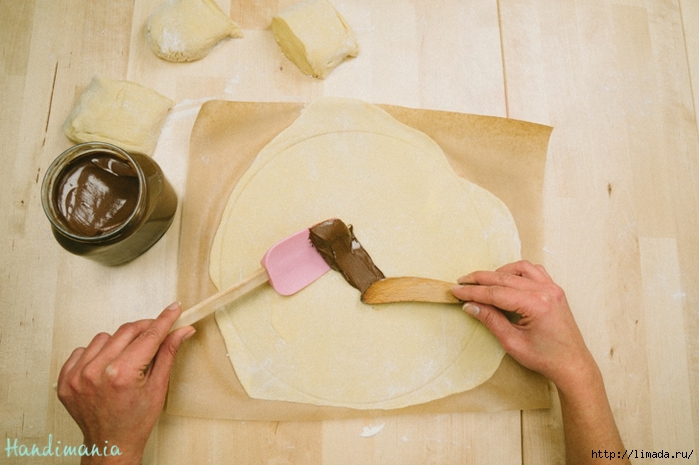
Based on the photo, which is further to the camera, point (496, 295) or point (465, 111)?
point (465, 111)

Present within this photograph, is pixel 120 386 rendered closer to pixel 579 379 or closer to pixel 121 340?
pixel 121 340

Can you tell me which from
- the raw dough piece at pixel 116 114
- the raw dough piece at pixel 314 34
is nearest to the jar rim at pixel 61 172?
the raw dough piece at pixel 116 114

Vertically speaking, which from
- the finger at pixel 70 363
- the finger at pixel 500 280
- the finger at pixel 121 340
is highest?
the finger at pixel 500 280

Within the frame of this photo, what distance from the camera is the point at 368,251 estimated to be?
0.95 meters

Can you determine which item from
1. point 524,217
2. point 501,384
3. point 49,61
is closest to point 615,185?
point 524,217

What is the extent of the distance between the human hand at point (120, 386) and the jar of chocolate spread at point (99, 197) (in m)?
0.17

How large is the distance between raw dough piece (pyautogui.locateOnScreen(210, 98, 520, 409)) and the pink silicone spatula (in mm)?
36

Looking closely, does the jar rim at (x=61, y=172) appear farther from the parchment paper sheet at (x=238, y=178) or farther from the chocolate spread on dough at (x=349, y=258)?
the chocolate spread on dough at (x=349, y=258)

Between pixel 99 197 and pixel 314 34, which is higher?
pixel 314 34

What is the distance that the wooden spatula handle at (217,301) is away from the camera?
0.83 m

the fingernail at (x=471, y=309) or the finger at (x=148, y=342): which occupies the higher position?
the fingernail at (x=471, y=309)

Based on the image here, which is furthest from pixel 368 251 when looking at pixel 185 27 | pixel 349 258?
pixel 185 27

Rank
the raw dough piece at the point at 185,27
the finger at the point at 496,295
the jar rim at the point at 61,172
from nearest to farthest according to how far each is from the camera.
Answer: the jar rim at the point at 61,172 → the finger at the point at 496,295 → the raw dough piece at the point at 185,27

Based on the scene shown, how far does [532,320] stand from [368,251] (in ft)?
1.20
